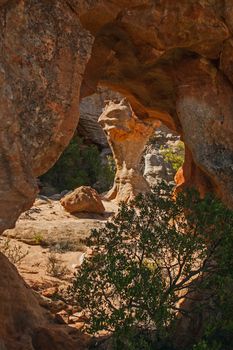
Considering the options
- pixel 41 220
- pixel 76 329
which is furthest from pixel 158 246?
pixel 41 220

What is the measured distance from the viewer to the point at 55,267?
1263cm

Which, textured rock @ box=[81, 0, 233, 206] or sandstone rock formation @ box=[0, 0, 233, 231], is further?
textured rock @ box=[81, 0, 233, 206]

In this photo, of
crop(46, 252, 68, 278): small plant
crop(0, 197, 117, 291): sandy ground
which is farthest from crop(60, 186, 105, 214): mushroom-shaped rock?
crop(46, 252, 68, 278): small plant

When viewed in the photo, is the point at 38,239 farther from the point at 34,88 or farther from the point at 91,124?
the point at 91,124

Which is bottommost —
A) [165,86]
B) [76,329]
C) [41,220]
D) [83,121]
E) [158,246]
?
[76,329]

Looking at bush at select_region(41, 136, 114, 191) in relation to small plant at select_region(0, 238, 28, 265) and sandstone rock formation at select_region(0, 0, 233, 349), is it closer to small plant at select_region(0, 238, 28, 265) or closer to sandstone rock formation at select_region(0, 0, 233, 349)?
small plant at select_region(0, 238, 28, 265)

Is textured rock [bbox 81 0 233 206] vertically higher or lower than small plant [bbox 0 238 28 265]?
higher

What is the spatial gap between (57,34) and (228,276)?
4.24 m

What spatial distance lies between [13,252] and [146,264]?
6.45m

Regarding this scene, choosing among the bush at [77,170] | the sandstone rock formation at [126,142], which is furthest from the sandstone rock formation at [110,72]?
the bush at [77,170]

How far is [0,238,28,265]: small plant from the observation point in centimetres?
1259

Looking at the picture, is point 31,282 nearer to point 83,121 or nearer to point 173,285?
point 173,285

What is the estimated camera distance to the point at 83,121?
33.6 meters

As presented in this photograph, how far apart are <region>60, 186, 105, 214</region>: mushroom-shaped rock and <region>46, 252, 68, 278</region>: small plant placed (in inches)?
187
